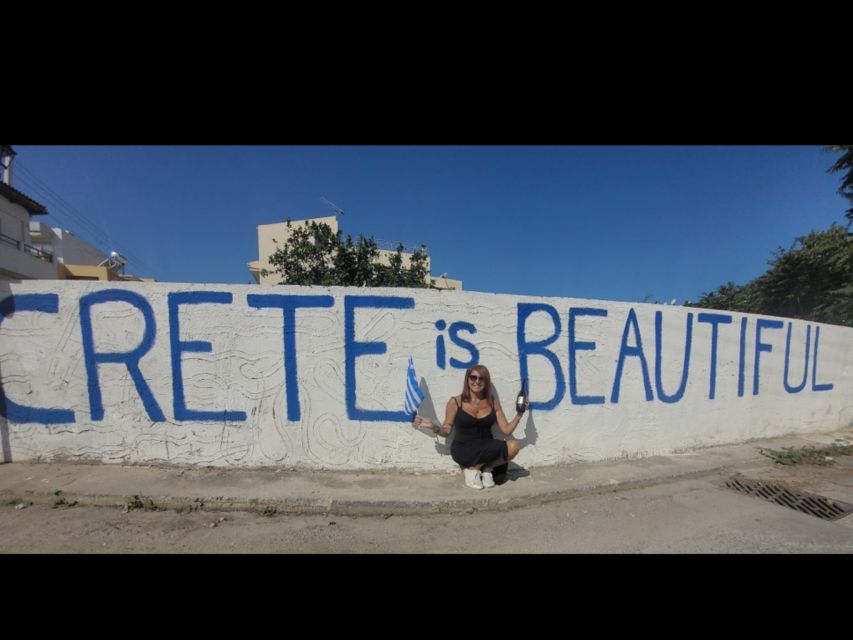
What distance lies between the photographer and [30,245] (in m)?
18.3

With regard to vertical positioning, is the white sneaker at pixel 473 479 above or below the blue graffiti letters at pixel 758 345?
below

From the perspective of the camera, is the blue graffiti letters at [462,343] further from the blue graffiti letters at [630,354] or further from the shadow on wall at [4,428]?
the shadow on wall at [4,428]

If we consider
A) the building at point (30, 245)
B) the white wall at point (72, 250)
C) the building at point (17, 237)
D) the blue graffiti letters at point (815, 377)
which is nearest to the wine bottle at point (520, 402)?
the blue graffiti letters at point (815, 377)

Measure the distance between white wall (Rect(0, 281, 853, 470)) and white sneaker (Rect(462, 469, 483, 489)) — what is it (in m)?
0.41

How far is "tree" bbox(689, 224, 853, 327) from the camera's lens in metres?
12.8

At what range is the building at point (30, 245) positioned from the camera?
51.2 feet

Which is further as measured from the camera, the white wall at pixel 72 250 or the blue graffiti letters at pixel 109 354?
the white wall at pixel 72 250

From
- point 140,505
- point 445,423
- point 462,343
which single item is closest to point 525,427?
point 445,423

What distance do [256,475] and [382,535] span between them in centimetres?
164

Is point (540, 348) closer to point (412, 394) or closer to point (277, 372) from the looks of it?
point (412, 394)

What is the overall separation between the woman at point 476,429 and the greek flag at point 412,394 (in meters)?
0.12
